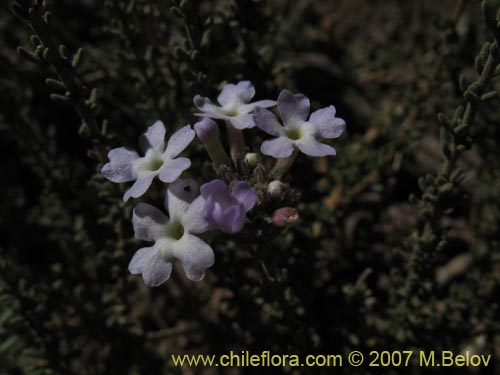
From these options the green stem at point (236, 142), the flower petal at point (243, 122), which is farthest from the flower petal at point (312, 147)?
the green stem at point (236, 142)

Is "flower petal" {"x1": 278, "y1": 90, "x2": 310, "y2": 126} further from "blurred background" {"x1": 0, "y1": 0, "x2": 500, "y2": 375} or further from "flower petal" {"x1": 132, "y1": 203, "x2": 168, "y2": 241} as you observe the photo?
"flower petal" {"x1": 132, "y1": 203, "x2": 168, "y2": 241}

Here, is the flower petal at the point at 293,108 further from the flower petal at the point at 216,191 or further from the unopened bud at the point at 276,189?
the flower petal at the point at 216,191

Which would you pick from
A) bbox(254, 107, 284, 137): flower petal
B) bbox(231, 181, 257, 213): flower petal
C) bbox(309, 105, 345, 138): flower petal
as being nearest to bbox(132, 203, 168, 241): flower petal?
bbox(231, 181, 257, 213): flower petal

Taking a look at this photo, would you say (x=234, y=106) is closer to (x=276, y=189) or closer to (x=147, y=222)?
(x=276, y=189)

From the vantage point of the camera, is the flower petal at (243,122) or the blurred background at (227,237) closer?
the flower petal at (243,122)

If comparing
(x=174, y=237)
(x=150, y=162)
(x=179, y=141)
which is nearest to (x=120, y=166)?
(x=150, y=162)

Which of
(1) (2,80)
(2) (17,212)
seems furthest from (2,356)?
(1) (2,80)

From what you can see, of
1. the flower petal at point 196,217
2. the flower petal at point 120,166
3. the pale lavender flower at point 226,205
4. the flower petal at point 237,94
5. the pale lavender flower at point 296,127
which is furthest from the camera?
the flower petal at point 237,94

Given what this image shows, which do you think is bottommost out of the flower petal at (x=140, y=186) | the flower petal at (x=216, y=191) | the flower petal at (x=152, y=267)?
the flower petal at (x=152, y=267)
